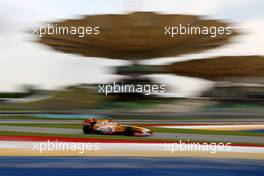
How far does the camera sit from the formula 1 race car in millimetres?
2652

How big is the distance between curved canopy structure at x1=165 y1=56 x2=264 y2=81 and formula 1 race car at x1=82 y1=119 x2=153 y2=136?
0.51 meters

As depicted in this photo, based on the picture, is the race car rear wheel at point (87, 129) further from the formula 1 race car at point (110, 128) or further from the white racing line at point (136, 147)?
the white racing line at point (136, 147)

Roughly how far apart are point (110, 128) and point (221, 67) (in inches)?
38.3

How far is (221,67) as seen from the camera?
2627 mm

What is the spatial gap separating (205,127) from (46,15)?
1.48 m

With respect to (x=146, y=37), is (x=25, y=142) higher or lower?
lower

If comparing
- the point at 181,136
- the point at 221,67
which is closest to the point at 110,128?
the point at 181,136

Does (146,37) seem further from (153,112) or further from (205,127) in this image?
(205,127)

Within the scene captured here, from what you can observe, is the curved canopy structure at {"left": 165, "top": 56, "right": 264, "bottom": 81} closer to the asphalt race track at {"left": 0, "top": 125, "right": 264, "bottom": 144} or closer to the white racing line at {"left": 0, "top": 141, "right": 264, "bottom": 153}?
the asphalt race track at {"left": 0, "top": 125, "right": 264, "bottom": 144}

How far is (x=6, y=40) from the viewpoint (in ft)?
8.50

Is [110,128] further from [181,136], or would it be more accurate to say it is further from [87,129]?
[181,136]

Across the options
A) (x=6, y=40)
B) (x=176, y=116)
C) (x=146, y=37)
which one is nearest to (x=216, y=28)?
(x=146, y=37)

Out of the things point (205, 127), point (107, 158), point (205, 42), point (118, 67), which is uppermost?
point (205, 42)

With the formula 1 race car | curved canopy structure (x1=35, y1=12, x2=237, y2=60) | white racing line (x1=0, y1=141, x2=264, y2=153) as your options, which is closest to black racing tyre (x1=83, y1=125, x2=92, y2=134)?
the formula 1 race car
